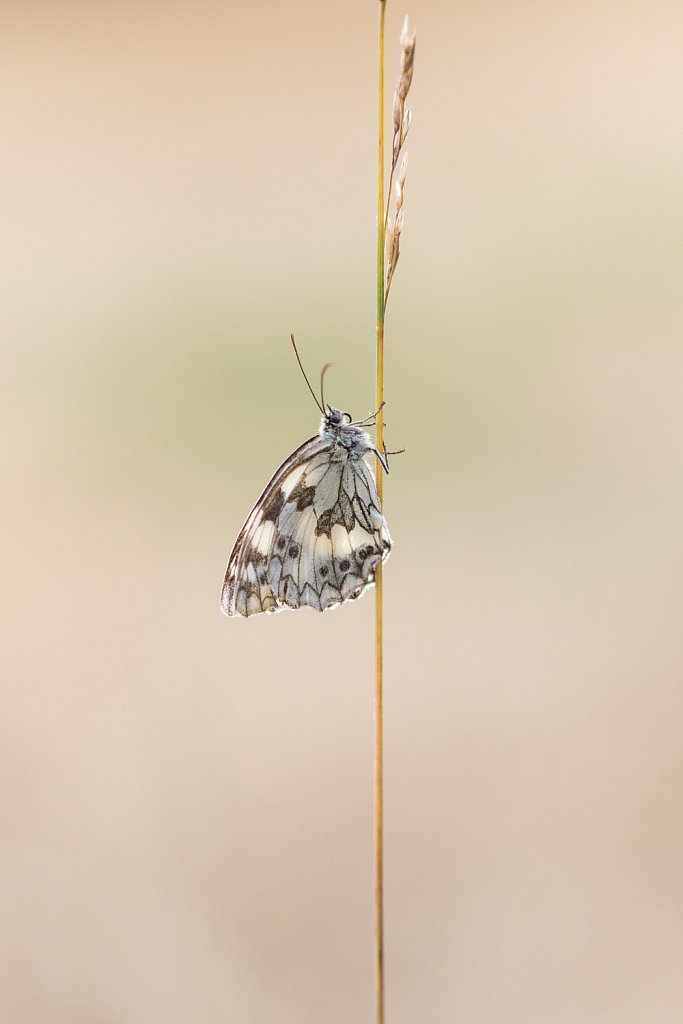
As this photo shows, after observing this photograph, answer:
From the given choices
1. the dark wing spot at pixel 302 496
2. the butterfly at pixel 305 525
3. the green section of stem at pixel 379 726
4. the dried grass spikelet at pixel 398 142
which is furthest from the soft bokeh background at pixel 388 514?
the dried grass spikelet at pixel 398 142

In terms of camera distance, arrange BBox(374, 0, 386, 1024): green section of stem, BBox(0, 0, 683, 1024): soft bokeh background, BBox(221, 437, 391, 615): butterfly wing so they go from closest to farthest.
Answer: BBox(374, 0, 386, 1024): green section of stem → BBox(221, 437, 391, 615): butterfly wing → BBox(0, 0, 683, 1024): soft bokeh background

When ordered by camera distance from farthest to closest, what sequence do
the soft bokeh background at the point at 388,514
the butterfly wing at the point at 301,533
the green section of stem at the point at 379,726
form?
the soft bokeh background at the point at 388,514, the butterfly wing at the point at 301,533, the green section of stem at the point at 379,726

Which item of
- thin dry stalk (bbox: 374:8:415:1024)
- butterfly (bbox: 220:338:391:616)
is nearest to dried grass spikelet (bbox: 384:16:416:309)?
thin dry stalk (bbox: 374:8:415:1024)

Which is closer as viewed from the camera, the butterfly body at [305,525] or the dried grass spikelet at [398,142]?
the dried grass spikelet at [398,142]

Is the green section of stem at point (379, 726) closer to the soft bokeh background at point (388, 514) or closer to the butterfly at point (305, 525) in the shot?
the butterfly at point (305, 525)

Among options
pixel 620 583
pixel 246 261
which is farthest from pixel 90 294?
pixel 620 583

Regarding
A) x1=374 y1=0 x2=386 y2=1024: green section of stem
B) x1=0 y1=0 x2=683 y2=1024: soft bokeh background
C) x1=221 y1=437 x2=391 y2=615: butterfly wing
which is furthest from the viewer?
x1=0 y1=0 x2=683 y2=1024: soft bokeh background

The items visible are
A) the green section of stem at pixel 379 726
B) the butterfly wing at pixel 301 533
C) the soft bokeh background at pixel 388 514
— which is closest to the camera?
the green section of stem at pixel 379 726

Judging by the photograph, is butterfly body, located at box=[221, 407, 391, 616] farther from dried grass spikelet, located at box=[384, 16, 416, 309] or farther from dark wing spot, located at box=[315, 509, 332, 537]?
dried grass spikelet, located at box=[384, 16, 416, 309]

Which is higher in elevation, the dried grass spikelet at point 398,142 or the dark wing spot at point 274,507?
the dried grass spikelet at point 398,142
